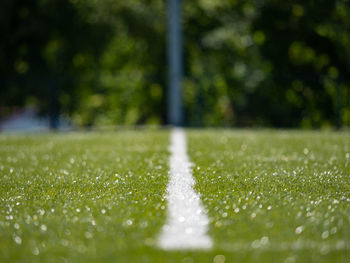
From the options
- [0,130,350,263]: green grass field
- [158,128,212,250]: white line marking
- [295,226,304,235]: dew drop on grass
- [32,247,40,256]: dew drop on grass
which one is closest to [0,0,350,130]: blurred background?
[0,130,350,263]: green grass field

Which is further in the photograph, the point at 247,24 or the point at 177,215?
the point at 247,24

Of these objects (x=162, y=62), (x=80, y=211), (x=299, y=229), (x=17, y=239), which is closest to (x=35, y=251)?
(x=17, y=239)

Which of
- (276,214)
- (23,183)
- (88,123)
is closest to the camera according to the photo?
(276,214)

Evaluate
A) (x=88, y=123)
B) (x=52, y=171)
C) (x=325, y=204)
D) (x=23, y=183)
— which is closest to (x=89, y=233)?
(x=325, y=204)

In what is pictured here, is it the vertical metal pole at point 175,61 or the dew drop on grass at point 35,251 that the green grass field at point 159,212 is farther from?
the vertical metal pole at point 175,61

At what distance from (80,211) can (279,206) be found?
0.96 m

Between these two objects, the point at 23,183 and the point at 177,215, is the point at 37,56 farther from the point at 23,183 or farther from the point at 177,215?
the point at 177,215

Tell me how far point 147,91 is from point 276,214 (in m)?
14.7

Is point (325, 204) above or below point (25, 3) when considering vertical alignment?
below

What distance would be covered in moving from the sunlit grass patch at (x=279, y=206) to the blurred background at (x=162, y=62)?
873cm

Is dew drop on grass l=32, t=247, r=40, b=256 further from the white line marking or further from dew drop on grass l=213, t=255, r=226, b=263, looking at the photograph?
dew drop on grass l=213, t=255, r=226, b=263

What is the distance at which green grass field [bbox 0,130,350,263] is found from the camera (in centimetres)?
150

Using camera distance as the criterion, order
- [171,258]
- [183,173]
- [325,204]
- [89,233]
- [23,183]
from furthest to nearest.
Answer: [183,173] → [23,183] → [325,204] → [89,233] → [171,258]

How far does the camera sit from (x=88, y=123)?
16.4 metres
